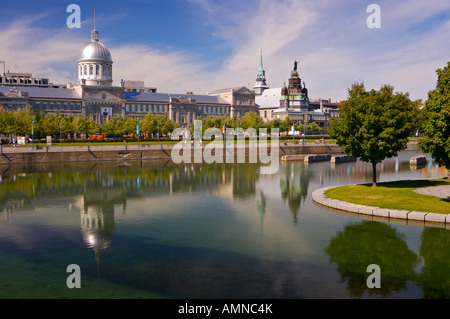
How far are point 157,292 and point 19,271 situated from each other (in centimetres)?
722

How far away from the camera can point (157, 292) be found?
17078 mm

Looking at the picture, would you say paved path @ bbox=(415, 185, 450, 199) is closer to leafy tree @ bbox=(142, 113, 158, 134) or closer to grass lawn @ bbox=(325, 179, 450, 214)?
grass lawn @ bbox=(325, 179, 450, 214)

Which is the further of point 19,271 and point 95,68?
Answer: point 95,68

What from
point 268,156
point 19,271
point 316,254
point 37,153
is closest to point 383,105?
point 316,254

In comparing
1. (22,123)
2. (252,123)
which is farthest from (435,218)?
(252,123)

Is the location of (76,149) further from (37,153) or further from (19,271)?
(19,271)

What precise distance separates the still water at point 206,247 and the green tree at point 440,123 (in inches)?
220

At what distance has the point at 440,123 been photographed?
27141mm

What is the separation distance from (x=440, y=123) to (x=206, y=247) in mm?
16929

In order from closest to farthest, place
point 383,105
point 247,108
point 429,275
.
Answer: point 429,275, point 383,105, point 247,108

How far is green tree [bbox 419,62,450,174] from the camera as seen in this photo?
27.3 meters

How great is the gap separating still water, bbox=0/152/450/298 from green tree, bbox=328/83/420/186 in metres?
6.79

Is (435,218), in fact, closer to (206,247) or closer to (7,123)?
(206,247)
